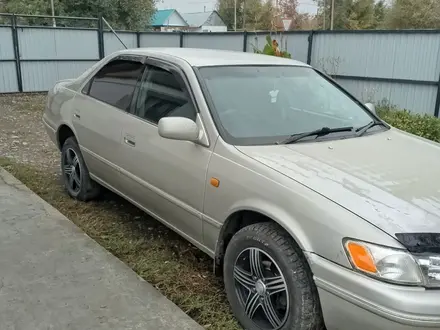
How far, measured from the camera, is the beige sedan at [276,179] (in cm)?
224

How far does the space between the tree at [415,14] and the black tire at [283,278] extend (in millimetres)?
33396

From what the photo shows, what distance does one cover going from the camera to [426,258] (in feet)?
7.19

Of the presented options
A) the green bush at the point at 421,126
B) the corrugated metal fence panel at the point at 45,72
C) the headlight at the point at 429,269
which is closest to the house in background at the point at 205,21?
the corrugated metal fence panel at the point at 45,72

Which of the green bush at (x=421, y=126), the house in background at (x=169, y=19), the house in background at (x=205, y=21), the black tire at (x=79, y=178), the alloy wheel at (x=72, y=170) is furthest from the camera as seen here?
the house in background at (x=205, y=21)

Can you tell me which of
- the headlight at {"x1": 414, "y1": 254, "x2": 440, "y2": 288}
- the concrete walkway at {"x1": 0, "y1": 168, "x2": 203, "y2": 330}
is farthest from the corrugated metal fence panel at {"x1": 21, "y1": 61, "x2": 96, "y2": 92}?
the headlight at {"x1": 414, "y1": 254, "x2": 440, "y2": 288}

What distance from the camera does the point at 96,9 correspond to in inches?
946

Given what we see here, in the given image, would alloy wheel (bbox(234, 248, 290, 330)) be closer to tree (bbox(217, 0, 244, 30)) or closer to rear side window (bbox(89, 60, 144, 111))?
rear side window (bbox(89, 60, 144, 111))

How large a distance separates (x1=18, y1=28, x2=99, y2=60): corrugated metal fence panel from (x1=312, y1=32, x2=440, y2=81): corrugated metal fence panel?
7.28 meters

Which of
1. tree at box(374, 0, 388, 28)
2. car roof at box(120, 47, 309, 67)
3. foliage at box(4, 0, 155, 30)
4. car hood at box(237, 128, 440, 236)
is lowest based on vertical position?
car hood at box(237, 128, 440, 236)

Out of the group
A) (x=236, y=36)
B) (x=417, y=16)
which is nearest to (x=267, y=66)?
(x=236, y=36)

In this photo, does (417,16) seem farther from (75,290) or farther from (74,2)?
(75,290)

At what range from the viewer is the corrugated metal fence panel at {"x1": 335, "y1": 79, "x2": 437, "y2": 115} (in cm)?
1079

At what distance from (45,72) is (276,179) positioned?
1372cm

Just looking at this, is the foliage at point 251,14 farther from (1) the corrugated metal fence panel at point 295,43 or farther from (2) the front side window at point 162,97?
(2) the front side window at point 162,97
